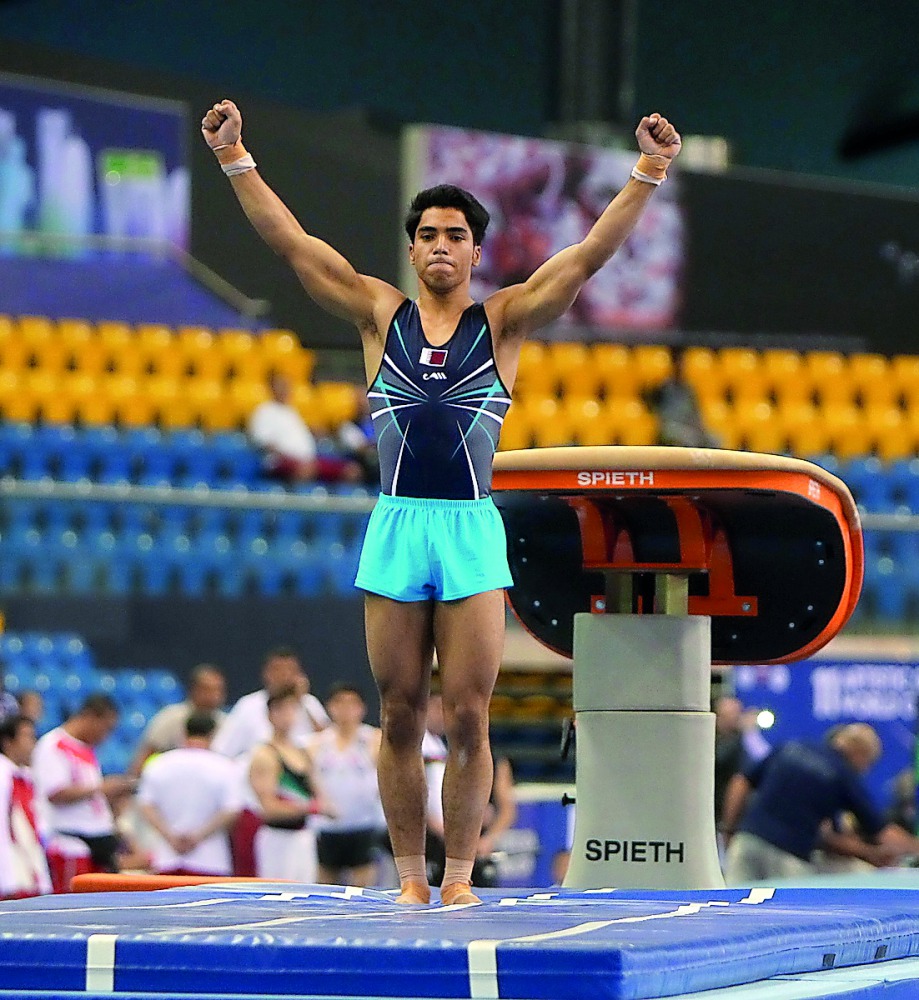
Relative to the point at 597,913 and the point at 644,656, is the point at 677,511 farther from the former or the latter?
the point at 597,913

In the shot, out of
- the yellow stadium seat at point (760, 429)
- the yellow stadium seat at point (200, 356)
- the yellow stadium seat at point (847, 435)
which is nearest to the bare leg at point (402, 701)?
the yellow stadium seat at point (200, 356)

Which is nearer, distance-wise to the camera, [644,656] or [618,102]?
[644,656]

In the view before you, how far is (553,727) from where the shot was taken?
1437cm

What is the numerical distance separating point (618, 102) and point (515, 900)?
15219 mm

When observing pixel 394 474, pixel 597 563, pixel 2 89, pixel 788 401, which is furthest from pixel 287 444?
pixel 394 474

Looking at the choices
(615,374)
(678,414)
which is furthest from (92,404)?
(615,374)

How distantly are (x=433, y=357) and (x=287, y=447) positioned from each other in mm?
10038

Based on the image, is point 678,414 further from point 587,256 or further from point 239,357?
point 587,256

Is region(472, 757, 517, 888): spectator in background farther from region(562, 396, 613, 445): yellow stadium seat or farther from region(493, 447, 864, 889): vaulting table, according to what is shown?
region(562, 396, 613, 445): yellow stadium seat

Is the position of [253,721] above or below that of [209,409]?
below

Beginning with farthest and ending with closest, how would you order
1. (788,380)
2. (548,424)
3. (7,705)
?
(788,380) < (548,424) < (7,705)

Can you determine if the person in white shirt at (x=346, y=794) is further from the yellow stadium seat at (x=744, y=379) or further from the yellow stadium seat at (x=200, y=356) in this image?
the yellow stadium seat at (x=744, y=379)

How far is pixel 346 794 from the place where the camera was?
1001 cm

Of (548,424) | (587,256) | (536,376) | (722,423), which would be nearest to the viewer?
(587,256)
